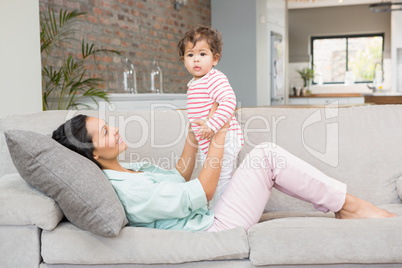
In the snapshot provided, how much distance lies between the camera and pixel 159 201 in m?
1.82

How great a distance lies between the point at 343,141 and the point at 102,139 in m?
1.25

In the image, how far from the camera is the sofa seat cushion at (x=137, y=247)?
5.77 feet

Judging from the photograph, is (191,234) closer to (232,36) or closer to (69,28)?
(69,28)

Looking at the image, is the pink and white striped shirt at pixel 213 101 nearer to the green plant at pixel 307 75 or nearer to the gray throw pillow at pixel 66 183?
the gray throw pillow at pixel 66 183

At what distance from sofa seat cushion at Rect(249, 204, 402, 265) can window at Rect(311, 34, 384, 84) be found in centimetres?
883

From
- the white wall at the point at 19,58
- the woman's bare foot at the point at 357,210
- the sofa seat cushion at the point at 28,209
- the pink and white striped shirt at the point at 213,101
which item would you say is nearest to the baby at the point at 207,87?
the pink and white striped shirt at the point at 213,101

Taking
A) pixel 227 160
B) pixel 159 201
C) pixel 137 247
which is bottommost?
pixel 137 247

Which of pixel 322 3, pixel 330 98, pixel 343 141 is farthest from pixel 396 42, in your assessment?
pixel 343 141

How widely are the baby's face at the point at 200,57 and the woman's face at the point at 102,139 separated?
1.48 ft

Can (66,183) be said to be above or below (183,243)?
above

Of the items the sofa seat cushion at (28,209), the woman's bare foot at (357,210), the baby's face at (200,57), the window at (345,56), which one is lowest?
the woman's bare foot at (357,210)

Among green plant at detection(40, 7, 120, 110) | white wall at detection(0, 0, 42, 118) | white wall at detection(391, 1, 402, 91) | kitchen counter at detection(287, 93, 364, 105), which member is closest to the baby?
white wall at detection(0, 0, 42, 118)

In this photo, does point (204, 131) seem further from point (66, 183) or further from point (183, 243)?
point (66, 183)

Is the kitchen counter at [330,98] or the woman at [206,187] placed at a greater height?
the kitchen counter at [330,98]
